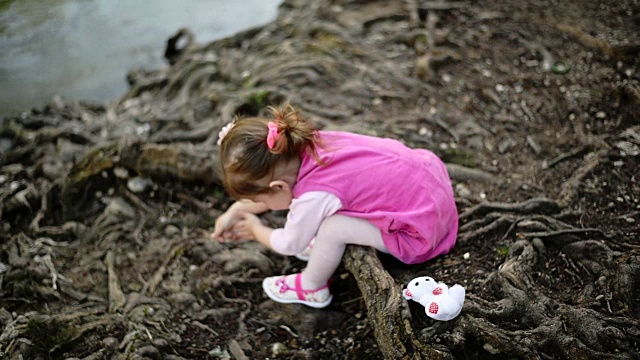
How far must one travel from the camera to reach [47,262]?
399cm

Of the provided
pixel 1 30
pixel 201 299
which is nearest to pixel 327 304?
pixel 201 299

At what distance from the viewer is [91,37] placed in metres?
8.69

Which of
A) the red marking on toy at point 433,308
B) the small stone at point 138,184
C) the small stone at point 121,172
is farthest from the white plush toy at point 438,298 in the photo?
the small stone at point 121,172

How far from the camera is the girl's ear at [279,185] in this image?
9.95ft

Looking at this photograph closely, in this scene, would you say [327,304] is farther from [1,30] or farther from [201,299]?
[1,30]

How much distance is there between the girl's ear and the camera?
3.03 metres

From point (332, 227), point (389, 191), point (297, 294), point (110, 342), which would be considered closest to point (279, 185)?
point (332, 227)

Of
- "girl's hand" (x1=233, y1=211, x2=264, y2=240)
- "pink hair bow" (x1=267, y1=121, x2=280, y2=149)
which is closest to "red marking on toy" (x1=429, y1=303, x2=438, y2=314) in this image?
"pink hair bow" (x1=267, y1=121, x2=280, y2=149)

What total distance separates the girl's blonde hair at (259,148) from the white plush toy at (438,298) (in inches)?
32.4

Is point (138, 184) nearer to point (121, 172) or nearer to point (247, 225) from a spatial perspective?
point (121, 172)

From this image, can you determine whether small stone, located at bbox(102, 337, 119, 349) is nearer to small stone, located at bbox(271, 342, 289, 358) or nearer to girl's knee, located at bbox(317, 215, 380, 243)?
small stone, located at bbox(271, 342, 289, 358)

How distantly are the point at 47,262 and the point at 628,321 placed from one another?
354cm

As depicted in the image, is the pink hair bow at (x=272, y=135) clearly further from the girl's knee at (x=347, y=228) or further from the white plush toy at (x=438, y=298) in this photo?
the white plush toy at (x=438, y=298)

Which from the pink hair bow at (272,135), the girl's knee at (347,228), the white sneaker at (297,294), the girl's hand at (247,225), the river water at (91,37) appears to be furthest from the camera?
the river water at (91,37)
